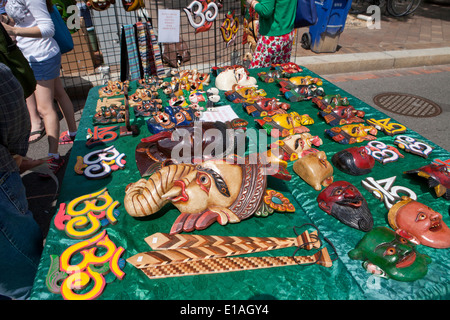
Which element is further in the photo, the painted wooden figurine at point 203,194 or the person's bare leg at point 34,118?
the person's bare leg at point 34,118

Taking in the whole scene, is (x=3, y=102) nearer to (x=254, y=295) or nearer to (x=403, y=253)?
(x=254, y=295)

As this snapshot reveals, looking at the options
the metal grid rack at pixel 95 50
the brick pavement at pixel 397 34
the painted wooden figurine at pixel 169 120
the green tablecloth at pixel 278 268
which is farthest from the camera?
the brick pavement at pixel 397 34

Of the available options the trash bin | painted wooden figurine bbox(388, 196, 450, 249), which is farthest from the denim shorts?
the trash bin

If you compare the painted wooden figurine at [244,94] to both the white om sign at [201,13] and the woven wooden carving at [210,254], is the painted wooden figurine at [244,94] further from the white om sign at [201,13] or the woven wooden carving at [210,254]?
the woven wooden carving at [210,254]

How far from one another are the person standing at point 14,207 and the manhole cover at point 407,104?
13.3 feet

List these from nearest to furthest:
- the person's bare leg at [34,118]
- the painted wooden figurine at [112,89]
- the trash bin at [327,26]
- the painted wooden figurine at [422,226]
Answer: the painted wooden figurine at [422,226], the painted wooden figurine at [112,89], the person's bare leg at [34,118], the trash bin at [327,26]

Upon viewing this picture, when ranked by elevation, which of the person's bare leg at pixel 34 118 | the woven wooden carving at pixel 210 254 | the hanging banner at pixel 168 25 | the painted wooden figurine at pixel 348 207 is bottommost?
the person's bare leg at pixel 34 118

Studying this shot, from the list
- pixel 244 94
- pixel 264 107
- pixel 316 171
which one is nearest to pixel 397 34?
pixel 244 94

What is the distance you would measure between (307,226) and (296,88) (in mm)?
1610

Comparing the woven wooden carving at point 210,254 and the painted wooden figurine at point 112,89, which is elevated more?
the painted wooden figurine at point 112,89

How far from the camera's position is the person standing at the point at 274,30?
115 inches

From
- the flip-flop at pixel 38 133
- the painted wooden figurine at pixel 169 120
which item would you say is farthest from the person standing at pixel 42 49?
the painted wooden figurine at pixel 169 120

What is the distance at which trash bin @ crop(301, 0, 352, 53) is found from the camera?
198 inches

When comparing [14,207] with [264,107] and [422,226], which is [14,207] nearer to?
[264,107]
